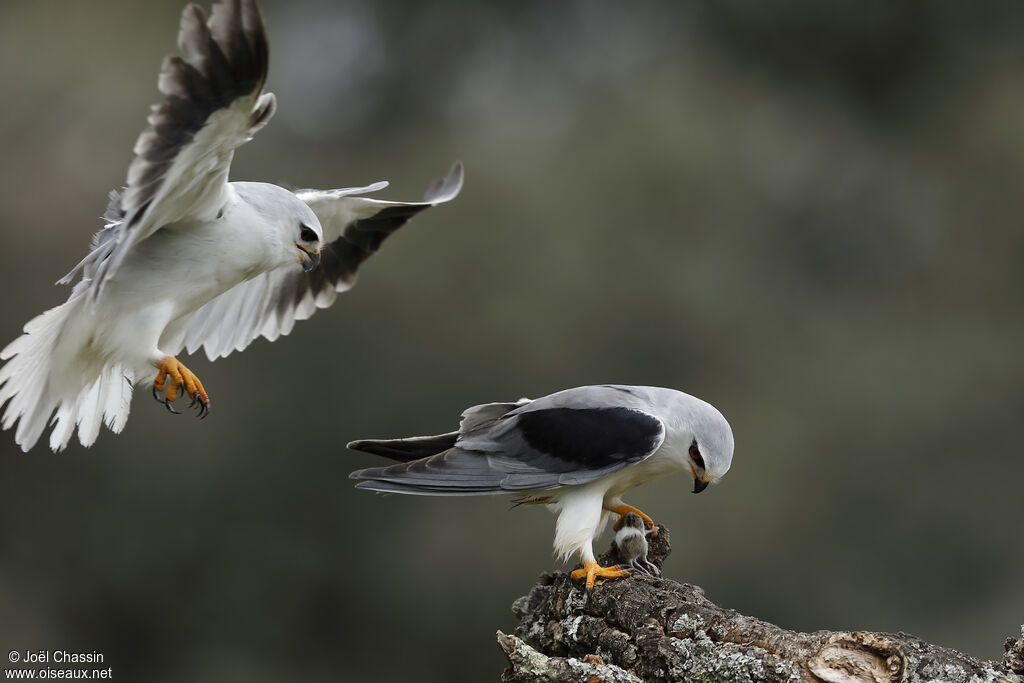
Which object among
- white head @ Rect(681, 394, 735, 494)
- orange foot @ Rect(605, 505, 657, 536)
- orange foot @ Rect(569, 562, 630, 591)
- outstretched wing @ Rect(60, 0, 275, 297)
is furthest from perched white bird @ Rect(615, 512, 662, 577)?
outstretched wing @ Rect(60, 0, 275, 297)

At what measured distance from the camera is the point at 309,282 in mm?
7191

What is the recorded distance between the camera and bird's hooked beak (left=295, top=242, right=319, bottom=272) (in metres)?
6.00

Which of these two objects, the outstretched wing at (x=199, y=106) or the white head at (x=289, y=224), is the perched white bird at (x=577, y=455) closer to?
the white head at (x=289, y=224)

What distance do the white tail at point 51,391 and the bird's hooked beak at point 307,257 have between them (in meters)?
0.99

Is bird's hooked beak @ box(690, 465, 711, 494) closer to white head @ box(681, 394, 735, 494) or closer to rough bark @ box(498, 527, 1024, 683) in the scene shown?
white head @ box(681, 394, 735, 494)

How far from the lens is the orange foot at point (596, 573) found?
16.6ft

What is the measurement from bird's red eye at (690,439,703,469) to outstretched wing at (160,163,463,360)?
218cm

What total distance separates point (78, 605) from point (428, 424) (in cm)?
435

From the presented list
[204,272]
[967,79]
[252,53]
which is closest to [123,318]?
[204,272]

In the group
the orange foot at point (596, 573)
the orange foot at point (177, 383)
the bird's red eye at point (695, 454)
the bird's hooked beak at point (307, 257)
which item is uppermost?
the bird's hooked beak at point (307, 257)

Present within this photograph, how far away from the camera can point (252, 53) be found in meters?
4.98

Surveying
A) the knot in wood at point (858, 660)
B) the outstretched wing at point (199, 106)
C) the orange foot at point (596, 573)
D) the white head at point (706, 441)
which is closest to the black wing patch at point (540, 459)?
the white head at point (706, 441)

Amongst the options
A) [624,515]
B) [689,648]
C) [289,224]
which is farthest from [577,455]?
[289,224]

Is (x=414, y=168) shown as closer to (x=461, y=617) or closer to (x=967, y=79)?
(x=461, y=617)
